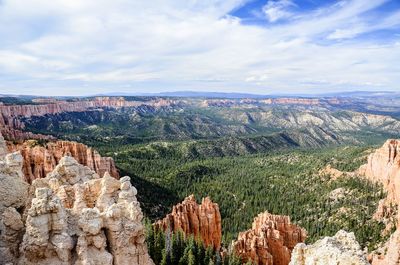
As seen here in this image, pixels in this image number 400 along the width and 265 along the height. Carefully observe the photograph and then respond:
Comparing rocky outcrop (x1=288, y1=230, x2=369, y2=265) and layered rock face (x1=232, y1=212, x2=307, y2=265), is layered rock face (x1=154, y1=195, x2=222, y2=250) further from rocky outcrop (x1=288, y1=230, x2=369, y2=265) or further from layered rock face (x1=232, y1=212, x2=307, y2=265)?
rocky outcrop (x1=288, y1=230, x2=369, y2=265)

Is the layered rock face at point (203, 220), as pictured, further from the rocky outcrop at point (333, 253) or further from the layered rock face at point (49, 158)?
the rocky outcrop at point (333, 253)

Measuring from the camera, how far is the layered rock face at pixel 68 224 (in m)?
20.0

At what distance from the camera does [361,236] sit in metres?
72.2

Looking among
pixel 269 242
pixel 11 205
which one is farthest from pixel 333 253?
pixel 269 242

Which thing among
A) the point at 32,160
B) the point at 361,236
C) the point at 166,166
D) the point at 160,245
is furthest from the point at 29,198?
the point at 166,166

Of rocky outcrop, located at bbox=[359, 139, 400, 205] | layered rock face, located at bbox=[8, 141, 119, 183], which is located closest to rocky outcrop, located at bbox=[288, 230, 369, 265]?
layered rock face, located at bbox=[8, 141, 119, 183]

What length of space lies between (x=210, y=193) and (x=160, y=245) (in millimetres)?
72986

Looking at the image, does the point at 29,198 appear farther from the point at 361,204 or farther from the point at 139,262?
the point at 361,204

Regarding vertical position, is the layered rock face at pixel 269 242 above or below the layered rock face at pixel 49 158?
below

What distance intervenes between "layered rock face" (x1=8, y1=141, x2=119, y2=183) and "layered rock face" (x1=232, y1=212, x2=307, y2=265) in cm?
Result: 3142

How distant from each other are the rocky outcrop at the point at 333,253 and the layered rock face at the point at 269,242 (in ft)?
105

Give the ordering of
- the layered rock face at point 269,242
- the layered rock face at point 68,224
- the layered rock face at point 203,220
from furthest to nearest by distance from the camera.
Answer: the layered rock face at point 203,220 < the layered rock face at point 269,242 < the layered rock face at point 68,224

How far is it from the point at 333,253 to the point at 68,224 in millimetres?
14053

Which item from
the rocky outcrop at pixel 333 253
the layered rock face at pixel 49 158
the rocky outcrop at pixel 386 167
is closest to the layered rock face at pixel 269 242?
the layered rock face at pixel 49 158
